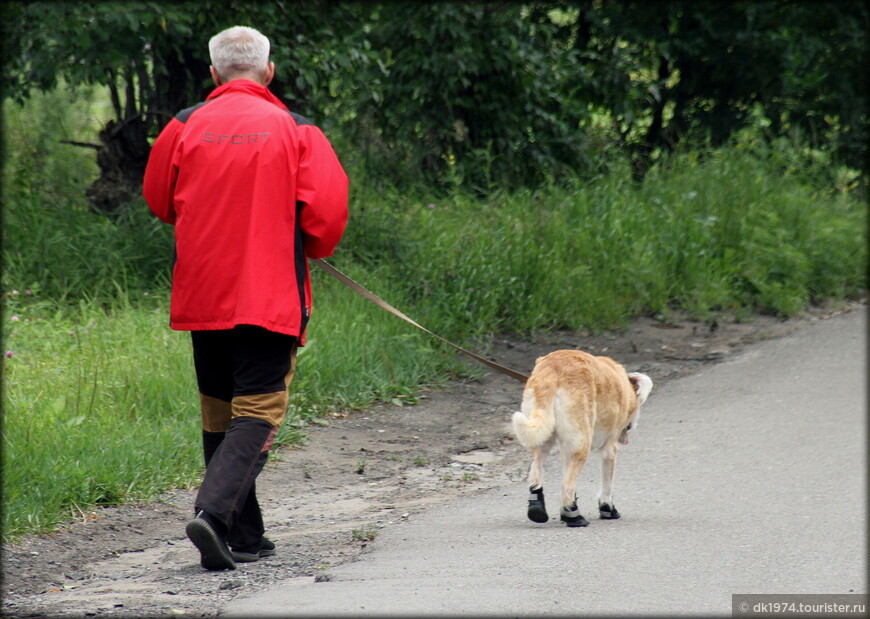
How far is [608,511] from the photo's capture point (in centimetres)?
496

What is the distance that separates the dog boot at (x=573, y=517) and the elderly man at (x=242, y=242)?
4.65 feet

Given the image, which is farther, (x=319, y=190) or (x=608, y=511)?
(x=608, y=511)

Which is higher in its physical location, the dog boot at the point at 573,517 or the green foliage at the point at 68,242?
the green foliage at the point at 68,242

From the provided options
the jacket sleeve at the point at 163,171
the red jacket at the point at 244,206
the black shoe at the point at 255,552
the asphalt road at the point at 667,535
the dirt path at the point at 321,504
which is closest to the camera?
the asphalt road at the point at 667,535

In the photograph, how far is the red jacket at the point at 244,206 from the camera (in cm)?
409

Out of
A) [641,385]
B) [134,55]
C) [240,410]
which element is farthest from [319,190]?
[134,55]

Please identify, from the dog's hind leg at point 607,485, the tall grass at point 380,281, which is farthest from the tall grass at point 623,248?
the dog's hind leg at point 607,485

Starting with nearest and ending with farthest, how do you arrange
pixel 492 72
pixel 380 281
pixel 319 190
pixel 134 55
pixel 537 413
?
pixel 319 190 < pixel 537 413 < pixel 380 281 < pixel 134 55 < pixel 492 72

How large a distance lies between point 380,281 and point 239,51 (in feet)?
14.1

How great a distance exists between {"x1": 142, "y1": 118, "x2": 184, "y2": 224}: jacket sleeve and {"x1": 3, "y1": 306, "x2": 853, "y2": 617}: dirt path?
155 centimetres

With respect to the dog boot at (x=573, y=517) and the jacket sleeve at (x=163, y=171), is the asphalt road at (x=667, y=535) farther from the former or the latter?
the jacket sleeve at (x=163, y=171)

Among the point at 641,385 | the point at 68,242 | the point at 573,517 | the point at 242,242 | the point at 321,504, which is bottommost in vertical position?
the point at 321,504

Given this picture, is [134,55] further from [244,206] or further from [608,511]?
[608,511]

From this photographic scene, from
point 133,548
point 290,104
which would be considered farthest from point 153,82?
point 133,548
